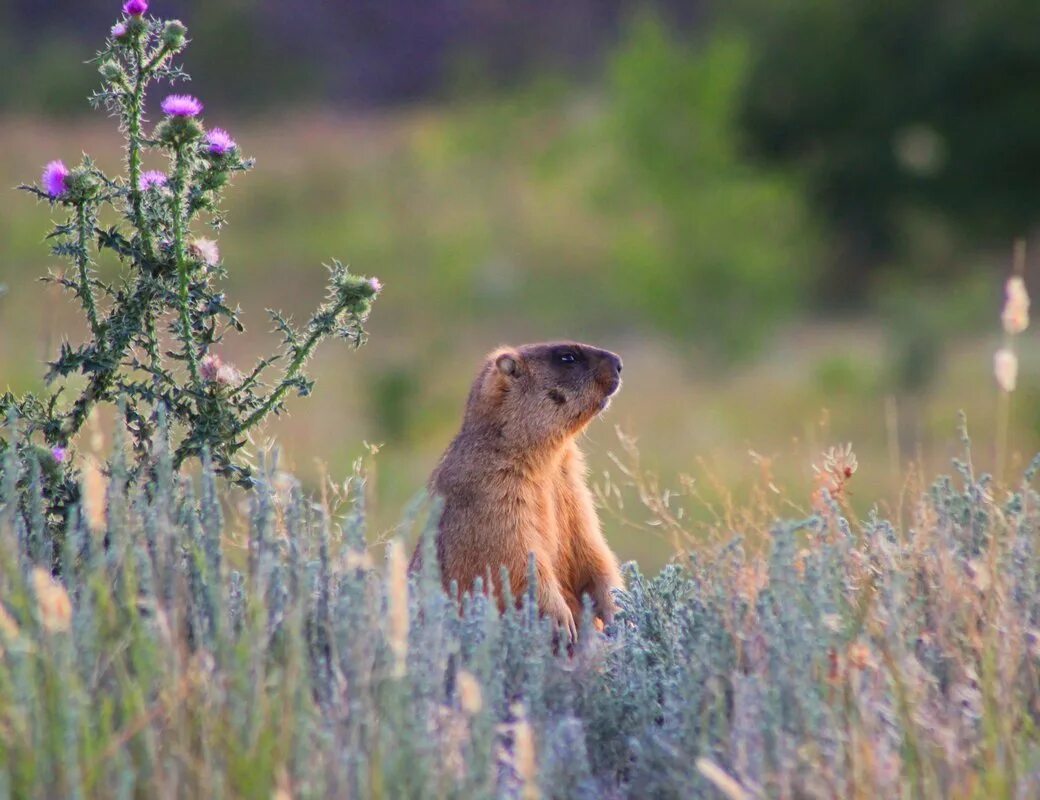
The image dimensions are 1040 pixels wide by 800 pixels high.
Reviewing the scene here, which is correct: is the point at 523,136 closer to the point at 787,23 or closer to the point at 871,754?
the point at 787,23

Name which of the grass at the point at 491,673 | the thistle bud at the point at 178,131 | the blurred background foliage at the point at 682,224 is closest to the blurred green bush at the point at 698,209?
the blurred background foliage at the point at 682,224

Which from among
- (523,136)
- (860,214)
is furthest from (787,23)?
(523,136)

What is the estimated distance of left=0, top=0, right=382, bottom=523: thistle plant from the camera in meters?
4.75

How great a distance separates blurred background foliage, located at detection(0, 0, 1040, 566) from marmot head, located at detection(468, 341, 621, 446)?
34.6 feet

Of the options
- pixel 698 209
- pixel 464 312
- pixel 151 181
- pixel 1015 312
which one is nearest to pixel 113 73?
pixel 151 181

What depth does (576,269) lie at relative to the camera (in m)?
31.3

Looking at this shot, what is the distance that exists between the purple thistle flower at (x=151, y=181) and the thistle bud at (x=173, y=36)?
0.44 meters

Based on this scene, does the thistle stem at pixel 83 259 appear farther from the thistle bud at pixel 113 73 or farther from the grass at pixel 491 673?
the grass at pixel 491 673

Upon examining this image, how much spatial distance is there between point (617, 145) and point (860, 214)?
25.5 ft

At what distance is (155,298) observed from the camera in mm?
4969

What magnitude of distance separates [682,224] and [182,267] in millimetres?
22291

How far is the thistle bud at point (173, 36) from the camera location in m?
4.66

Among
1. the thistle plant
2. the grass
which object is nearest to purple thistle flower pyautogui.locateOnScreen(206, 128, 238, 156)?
the thistle plant

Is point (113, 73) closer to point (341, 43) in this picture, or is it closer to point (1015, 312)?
point (1015, 312)
